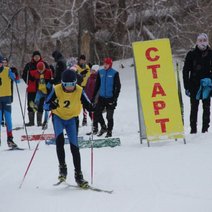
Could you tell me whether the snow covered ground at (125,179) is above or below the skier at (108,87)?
below

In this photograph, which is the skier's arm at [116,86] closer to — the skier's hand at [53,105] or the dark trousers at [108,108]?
the dark trousers at [108,108]

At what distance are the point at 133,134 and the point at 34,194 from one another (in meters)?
5.79

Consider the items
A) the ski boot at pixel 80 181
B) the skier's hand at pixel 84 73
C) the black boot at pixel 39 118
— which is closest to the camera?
the ski boot at pixel 80 181

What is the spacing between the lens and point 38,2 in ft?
101

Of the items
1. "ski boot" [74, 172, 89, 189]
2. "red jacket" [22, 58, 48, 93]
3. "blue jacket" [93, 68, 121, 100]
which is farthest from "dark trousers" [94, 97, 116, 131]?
"ski boot" [74, 172, 89, 189]

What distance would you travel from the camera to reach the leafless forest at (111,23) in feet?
87.6

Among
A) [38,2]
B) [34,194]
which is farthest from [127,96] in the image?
[34,194]

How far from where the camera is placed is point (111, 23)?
28.2m

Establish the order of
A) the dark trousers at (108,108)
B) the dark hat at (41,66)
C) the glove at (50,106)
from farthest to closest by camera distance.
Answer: the dark hat at (41,66)
the dark trousers at (108,108)
the glove at (50,106)

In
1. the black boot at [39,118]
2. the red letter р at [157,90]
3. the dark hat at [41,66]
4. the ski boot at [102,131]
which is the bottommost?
the ski boot at [102,131]

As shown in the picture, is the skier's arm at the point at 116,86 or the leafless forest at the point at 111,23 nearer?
the skier's arm at the point at 116,86

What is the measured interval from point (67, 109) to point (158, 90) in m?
2.91

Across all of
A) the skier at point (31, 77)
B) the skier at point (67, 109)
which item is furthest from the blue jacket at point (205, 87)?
the skier at point (31, 77)

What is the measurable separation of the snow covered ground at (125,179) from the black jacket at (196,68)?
3.34 ft
